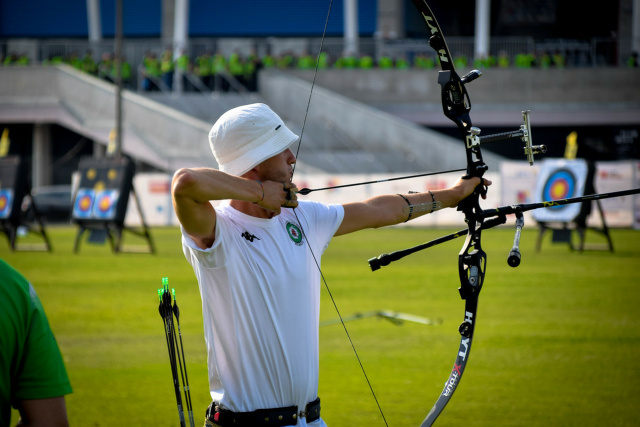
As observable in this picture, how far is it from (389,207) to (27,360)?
1576 mm

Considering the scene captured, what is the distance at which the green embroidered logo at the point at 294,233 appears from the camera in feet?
9.39

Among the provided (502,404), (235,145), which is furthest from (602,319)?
(235,145)

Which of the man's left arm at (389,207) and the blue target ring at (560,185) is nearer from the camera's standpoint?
the man's left arm at (389,207)

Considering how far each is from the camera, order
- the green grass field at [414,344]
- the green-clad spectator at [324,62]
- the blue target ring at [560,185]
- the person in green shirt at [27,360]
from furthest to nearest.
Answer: the green-clad spectator at [324,62]
the blue target ring at [560,185]
the green grass field at [414,344]
the person in green shirt at [27,360]

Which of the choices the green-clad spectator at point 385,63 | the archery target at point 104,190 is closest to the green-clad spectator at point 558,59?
the green-clad spectator at point 385,63

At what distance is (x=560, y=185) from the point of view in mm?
17047

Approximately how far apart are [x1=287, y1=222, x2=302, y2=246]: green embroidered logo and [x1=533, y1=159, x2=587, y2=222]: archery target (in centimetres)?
1346

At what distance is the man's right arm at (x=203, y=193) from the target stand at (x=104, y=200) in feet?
41.2

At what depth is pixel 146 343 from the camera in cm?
722

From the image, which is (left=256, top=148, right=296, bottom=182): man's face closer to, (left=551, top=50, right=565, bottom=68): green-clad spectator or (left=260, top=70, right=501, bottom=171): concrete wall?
(left=260, top=70, right=501, bottom=171): concrete wall

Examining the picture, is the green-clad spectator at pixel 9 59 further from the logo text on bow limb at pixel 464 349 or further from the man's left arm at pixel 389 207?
the logo text on bow limb at pixel 464 349

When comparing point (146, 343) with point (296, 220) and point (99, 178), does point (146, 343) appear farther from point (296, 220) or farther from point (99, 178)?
point (99, 178)

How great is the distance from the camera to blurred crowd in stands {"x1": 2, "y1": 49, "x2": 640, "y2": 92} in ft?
101

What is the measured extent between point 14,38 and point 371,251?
27.2m
